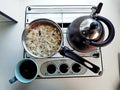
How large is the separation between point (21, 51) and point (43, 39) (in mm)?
172

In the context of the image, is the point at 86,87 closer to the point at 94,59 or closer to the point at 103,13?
the point at 94,59

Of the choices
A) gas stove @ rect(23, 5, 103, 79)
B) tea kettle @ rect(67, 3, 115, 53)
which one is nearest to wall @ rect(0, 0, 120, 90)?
gas stove @ rect(23, 5, 103, 79)

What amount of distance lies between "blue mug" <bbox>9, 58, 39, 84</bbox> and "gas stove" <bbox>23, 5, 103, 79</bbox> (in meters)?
0.04

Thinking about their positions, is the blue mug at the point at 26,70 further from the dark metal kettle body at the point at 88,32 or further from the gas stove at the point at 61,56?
the dark metal kettle body at the point at 88,32

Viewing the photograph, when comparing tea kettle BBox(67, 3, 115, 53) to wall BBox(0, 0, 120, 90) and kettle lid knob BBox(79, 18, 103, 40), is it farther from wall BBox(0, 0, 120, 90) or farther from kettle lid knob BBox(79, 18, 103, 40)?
wall BBox(0, 0, 120, 90)

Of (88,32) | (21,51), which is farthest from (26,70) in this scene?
(88,32)

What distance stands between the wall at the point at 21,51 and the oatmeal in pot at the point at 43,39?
128 millimetres

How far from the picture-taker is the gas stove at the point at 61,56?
102 cm

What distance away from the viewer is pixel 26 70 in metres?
1.00

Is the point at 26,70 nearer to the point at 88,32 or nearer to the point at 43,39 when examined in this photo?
the point at 43,39

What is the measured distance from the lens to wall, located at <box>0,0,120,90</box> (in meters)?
1.06

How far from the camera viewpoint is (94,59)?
1.04 meters

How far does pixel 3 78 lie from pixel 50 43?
13.0 inches

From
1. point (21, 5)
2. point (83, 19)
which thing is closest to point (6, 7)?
point (21, 5)
